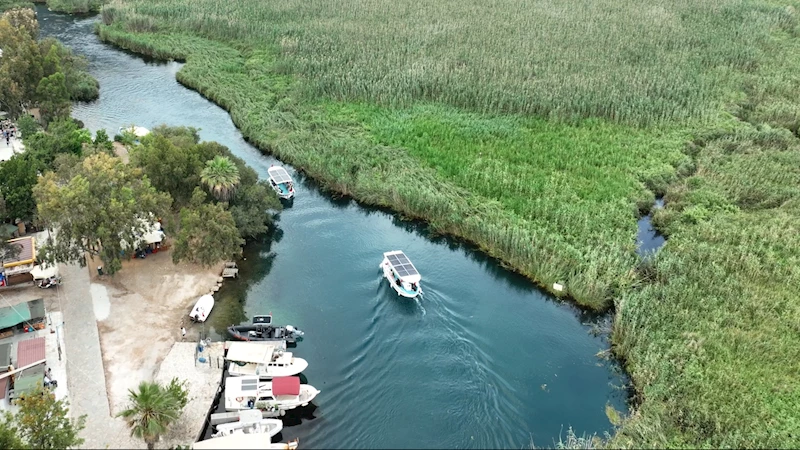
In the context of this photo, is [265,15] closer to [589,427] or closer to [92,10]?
[92,10]

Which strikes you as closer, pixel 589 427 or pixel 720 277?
pixel 589 427

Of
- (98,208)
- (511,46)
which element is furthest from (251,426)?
(511,46)

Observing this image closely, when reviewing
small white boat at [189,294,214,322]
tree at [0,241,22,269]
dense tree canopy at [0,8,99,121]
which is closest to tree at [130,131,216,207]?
tree at [0,241,22,269]

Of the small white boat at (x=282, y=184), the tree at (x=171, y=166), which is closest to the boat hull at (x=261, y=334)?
the tree at (x=171, y=166)

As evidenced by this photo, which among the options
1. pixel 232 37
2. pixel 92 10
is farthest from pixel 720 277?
pixel 92 10

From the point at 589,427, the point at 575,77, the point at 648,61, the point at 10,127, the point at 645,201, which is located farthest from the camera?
the point at 648,61

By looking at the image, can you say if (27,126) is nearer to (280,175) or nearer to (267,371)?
(280,175)
